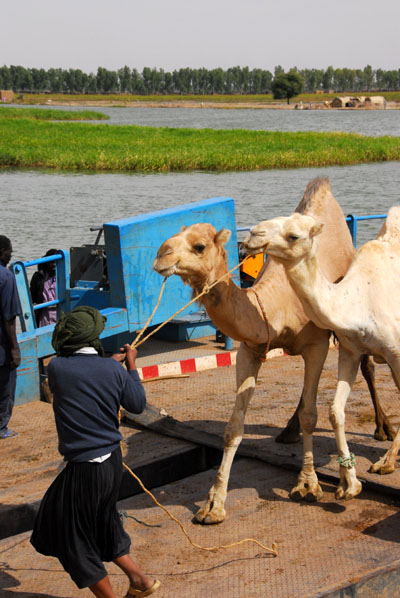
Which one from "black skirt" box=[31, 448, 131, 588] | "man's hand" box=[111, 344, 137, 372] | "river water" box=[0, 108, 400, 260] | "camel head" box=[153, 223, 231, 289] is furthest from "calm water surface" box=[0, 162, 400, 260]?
"black skirt" box=[31, 448, 131, 588]

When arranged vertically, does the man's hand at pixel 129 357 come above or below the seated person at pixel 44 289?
above

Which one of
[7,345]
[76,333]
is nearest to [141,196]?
[7,345]

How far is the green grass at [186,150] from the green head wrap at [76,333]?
4109 centimetres

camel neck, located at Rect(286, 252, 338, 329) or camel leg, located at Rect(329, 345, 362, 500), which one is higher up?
camel neck, located at Rect(286, 252, 338, 329)

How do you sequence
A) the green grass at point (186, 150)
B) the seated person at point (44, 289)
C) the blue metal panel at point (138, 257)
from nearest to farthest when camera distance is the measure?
the blue metal panel at point (138, 257)
the seated person at point (44, 289)
the green grass at point (186, 150)

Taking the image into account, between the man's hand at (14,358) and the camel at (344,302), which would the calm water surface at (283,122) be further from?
the camel at (344,302)

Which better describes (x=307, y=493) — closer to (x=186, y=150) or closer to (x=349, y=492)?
(x=349, y=492)

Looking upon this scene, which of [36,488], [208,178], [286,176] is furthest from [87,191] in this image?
[36,488]

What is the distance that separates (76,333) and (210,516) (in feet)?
6.68

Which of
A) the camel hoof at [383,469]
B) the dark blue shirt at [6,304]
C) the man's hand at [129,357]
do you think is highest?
the man's hand at [129,357]

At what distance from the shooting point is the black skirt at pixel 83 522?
460 cm

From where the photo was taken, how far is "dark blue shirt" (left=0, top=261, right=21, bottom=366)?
25.0 ft

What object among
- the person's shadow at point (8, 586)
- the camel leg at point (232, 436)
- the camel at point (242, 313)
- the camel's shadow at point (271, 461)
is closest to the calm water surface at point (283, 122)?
the camel's shadow at point (271, 461)

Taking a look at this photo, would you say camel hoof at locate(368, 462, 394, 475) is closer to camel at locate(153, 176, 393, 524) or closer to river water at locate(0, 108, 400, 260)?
camel at locate(153, 176, 393, 524)
